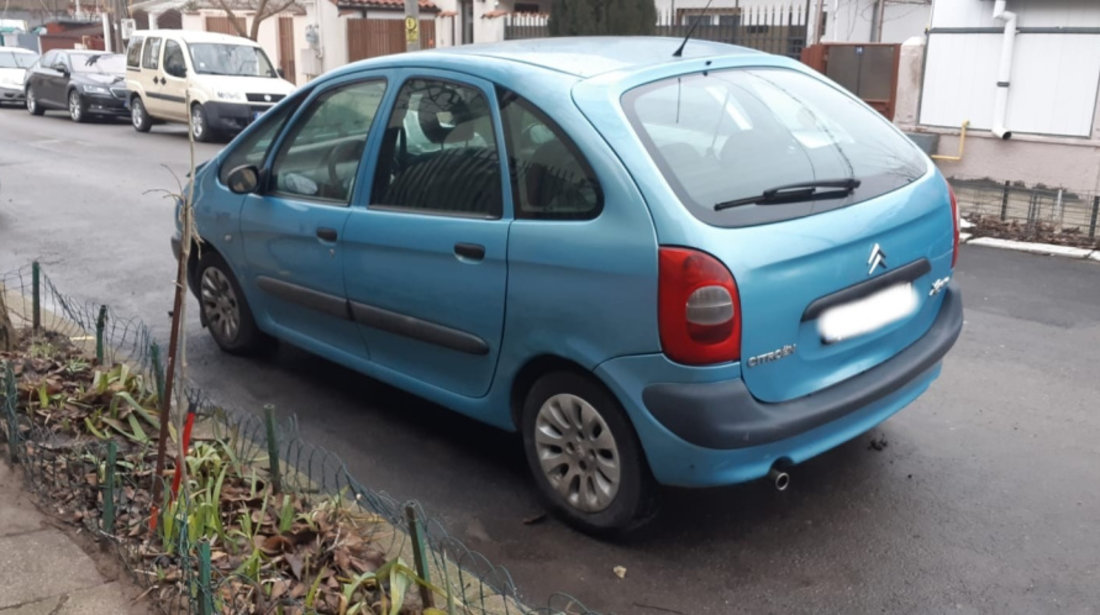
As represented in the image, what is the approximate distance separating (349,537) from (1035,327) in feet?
15.0

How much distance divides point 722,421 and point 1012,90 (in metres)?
10.2

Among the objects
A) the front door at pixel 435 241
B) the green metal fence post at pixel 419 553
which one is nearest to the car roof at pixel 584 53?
the front door at pixel 435 241

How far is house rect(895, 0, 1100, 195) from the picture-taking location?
11570mm

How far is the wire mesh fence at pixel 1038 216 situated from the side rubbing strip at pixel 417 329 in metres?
6.29

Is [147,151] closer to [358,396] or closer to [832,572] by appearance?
[358,396]

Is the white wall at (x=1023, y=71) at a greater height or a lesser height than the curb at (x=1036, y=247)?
greater

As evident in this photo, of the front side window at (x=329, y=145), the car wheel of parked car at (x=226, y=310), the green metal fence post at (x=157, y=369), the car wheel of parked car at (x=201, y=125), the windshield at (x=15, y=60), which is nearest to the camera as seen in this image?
the green metal fence post at (x=157, y=369)

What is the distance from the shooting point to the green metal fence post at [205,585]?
285cm

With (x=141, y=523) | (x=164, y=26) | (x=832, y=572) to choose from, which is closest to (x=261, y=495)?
(x=141, y=523)

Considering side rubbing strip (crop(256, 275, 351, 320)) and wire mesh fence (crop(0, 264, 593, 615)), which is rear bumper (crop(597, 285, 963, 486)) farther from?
side rubbing strip (crop(256, 275, 351, 320))

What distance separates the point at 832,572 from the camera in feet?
11.9

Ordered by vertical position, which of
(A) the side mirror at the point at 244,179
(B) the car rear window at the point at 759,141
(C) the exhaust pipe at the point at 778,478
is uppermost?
(B) the car rear window at the point at 759,141

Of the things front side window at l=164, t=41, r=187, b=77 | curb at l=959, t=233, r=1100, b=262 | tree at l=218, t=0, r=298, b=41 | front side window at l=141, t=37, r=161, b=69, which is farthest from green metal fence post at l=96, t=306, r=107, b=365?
tree at l=218, t=0, r=298, b=41

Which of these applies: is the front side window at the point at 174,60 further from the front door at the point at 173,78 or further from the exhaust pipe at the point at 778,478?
the exhaust pipe at the point at 778,478
